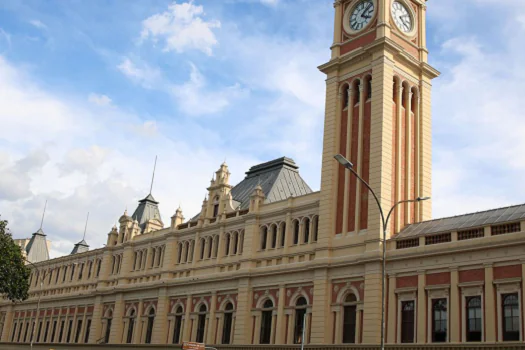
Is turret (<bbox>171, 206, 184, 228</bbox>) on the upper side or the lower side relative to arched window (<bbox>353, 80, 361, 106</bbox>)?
lower

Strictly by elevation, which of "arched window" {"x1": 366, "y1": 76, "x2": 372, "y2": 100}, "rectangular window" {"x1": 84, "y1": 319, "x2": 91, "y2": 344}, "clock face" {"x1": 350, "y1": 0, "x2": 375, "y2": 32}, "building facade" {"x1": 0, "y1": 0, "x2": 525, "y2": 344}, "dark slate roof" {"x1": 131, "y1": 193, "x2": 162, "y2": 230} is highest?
"clock face" {"x1": 350, "y1": 0, "x2": 375, "y2": 32}

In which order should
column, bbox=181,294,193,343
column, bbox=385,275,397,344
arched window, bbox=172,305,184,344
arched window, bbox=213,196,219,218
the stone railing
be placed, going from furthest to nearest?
arched window, bbox=213,196,219,218
arched window, bbox=172,305,184,344
column, bbox=181,294,193,343
column, bbox=385,275,397,344
the stone railing

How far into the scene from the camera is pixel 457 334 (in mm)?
35156

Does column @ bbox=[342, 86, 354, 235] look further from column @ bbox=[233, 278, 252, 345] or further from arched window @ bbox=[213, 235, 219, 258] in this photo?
arched window @ bbox=[213, 235, 219, 258]

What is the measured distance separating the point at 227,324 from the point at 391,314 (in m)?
16.2

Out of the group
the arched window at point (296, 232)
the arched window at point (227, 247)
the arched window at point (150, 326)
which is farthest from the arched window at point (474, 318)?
the arched window at point (150, 326)

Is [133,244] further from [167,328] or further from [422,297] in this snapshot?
[422,297]

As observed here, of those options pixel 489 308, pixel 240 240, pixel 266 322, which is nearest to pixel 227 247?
pixel 240 240

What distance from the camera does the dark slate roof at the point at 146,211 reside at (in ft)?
242

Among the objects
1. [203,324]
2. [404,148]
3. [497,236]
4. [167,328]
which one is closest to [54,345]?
[167,328]

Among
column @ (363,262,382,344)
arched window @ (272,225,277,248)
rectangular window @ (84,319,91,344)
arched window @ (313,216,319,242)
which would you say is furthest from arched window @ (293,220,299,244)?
rectangular window @ (84,319,91,344)

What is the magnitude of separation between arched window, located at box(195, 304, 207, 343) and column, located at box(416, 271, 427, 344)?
20956 mm

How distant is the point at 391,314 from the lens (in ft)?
128

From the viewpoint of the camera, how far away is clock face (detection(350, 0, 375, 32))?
48750 millimetres
